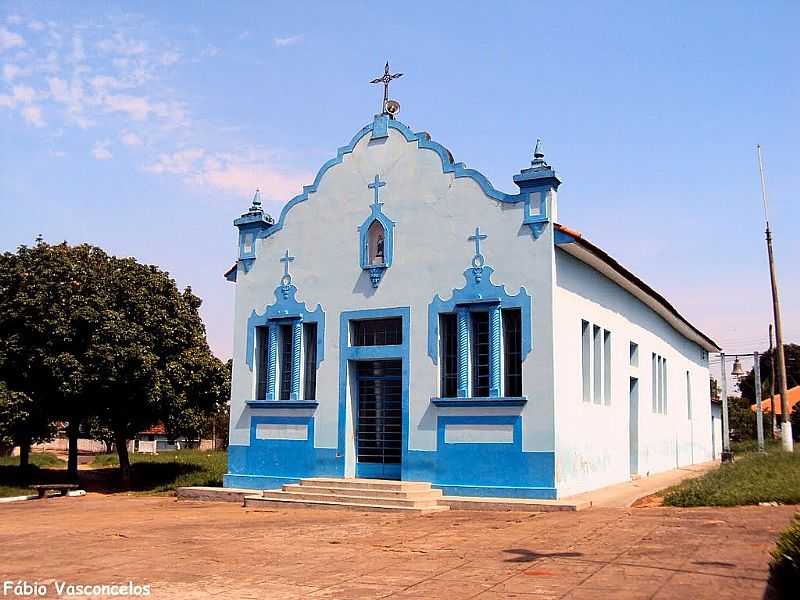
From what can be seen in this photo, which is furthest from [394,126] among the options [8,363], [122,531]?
[8,363]

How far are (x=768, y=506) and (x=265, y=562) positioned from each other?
28.0ft

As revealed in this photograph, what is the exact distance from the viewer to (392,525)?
13125mm

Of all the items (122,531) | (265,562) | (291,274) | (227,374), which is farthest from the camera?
(227,374)

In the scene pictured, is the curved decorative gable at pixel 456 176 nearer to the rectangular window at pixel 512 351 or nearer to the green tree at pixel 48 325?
the rectangular window at pixel 512 351

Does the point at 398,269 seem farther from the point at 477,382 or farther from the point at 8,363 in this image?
the point at 8,363

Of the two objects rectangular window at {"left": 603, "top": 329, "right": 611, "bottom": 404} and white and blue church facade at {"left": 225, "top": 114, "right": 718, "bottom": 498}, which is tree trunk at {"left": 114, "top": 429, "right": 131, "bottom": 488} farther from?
rectangular window at {"left": 603, "top": 329, "right": 611, "bottom": 404}

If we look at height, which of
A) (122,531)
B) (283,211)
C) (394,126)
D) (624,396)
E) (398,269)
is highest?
(394,126)

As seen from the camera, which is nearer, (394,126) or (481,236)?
(481,236)

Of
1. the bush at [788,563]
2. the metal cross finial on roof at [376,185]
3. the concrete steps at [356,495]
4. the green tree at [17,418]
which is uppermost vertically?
the metal cross finial on roof at [376,185]

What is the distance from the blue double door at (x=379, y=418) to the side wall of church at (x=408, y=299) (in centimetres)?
32

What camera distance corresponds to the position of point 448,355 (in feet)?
55.4

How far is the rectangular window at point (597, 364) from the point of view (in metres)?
18.4

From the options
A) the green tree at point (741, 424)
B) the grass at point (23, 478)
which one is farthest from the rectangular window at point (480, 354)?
the green tree at point (741, 424)

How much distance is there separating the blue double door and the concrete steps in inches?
21.2
